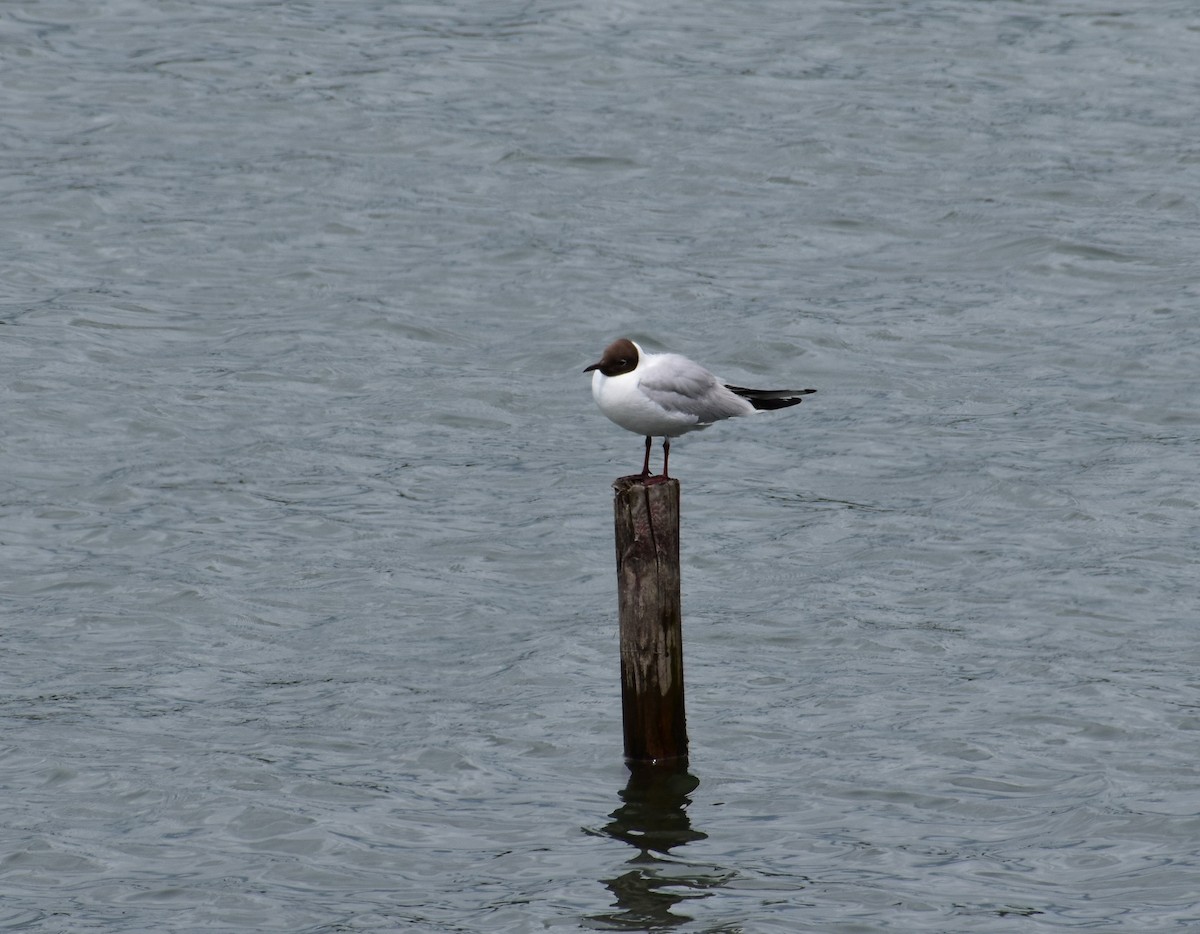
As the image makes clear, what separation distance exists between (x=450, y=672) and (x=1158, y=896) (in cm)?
520

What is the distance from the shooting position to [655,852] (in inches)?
452

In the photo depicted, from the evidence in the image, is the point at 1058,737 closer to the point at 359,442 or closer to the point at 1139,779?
the point at 1139,779

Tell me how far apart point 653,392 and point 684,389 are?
20 centimetres

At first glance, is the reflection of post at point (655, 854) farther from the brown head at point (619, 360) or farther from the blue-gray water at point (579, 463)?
the brown head at point (619, 360)

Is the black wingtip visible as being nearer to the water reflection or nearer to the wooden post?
the wooden post

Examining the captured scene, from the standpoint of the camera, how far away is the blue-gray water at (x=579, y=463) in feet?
37.9

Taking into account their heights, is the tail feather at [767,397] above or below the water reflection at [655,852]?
above

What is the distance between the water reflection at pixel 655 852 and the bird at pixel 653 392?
6.63 ft

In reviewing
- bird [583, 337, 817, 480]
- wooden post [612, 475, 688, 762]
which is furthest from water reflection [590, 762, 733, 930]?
bird [583, 337, 817, 480]

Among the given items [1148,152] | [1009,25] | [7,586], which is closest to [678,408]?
[7,586]

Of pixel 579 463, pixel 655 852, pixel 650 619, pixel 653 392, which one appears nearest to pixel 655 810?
pixel 655 852

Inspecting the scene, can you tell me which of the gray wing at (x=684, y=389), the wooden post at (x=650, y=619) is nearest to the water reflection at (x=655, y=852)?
the wooden post at (x=650, y=619)

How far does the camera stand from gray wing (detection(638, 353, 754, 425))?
37.2 ft

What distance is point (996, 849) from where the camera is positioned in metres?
11.4
